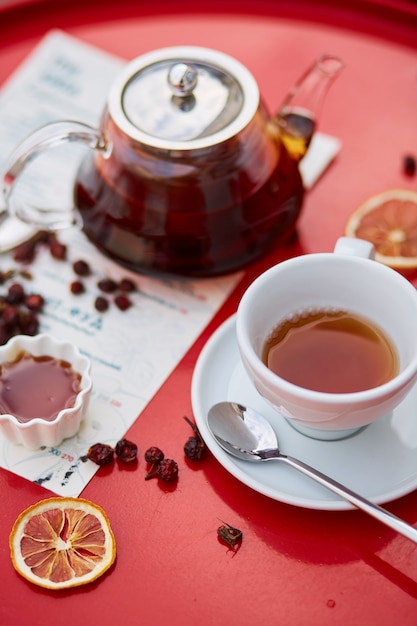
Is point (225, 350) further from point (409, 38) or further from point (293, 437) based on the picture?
point (409, 38)

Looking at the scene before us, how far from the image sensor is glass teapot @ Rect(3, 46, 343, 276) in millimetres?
1192

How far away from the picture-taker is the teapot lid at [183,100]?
1186mm

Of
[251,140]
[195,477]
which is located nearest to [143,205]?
[251,140]

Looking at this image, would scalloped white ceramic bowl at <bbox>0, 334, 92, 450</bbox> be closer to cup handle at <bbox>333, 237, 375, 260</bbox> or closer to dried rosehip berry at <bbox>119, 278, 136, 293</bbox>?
dried rosehip berry at <bbox>119, 278, 136, 293</bbox>

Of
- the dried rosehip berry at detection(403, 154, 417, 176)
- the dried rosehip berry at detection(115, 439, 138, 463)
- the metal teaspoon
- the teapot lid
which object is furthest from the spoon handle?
the dried rosehip berry at detection(403, 154, 417, 176)

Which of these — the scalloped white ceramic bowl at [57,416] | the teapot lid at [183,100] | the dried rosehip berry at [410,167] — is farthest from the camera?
the dried rosehip berry at [410,167]

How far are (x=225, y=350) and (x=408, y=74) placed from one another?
2.69 ft

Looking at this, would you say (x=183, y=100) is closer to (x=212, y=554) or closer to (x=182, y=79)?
(x=182, y=79)

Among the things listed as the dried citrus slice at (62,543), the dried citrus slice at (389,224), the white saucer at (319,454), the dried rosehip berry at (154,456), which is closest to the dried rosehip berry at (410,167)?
the dried citrus slice at (389,224)

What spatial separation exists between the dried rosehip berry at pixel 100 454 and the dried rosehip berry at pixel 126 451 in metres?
0.01

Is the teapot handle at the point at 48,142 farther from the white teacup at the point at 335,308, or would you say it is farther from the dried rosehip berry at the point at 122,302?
the white teacup at the point at 335,308

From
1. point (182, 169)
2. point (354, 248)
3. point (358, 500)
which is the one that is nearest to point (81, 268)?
point (182, 169)

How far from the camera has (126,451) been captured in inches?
44.6

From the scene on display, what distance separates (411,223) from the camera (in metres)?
1.39
